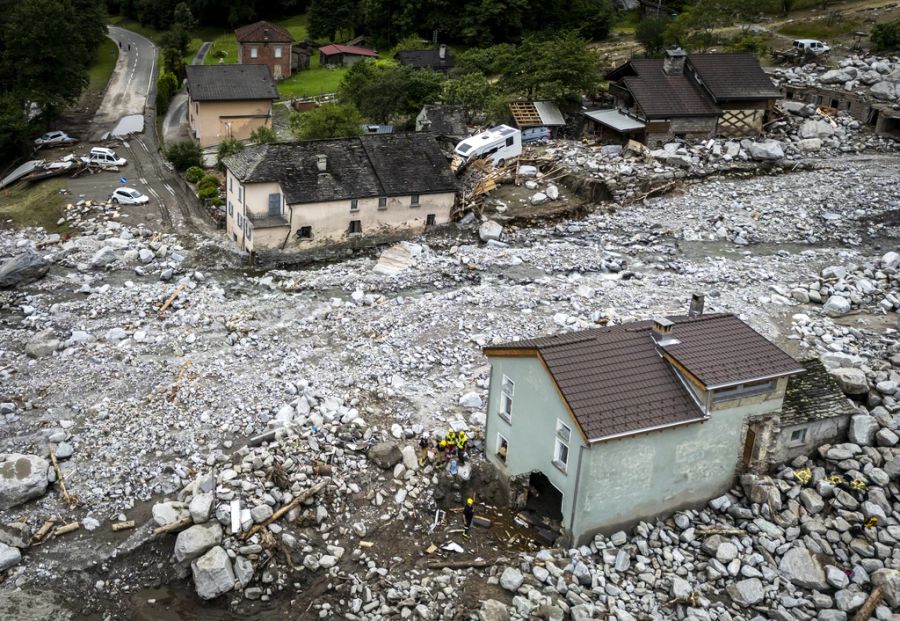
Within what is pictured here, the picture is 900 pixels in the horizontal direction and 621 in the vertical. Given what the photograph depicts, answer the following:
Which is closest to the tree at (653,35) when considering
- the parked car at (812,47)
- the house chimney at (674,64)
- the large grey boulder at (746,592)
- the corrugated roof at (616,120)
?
the parked car at (812,47)

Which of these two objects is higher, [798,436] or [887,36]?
[887,36]

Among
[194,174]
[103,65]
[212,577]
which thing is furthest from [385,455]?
[103,65]

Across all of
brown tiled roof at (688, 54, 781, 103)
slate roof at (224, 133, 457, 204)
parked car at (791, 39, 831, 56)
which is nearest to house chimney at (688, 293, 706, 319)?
slate roof at (224, 133, 457, 204)

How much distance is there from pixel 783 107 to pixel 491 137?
21632mm

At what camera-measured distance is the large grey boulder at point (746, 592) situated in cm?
2123

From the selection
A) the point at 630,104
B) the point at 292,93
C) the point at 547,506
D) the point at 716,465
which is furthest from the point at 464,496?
the point at 292,93

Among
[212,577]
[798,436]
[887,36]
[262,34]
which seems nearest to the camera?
[212,577]

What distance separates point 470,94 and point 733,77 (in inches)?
665

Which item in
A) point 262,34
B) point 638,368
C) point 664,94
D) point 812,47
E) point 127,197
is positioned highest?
point 812,47

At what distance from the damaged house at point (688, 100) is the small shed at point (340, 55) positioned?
30.1 meters

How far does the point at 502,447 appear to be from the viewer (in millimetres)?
24844

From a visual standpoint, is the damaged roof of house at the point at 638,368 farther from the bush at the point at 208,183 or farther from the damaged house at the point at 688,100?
the damaged house at the point at 688,100

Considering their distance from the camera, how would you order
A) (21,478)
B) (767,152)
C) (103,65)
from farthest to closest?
1. (103,65)
2. (767,152)
3. (21,478)

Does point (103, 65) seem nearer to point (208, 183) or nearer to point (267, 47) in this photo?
point (267, 47)
